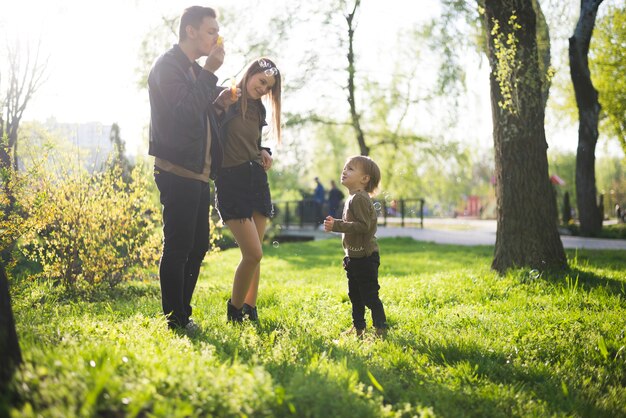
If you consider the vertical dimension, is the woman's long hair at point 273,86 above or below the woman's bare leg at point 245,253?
above

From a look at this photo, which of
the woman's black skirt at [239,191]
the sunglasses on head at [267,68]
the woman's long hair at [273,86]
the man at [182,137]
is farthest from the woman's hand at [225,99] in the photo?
the woman's black skirt at [239,191]

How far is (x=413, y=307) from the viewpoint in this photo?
4578 mm

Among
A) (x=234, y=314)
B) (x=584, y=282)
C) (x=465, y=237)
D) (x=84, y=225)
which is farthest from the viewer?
(x=465, y=237)

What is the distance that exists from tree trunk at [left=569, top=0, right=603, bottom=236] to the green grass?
864 cm

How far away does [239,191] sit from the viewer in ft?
11.8

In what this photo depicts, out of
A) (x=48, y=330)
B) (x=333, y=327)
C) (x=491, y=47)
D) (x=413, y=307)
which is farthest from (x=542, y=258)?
(x=48, y=330)

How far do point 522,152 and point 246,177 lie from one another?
12.1 ft

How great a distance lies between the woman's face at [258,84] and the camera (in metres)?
3.72

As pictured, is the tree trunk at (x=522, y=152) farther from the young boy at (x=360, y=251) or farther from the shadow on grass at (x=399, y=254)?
the young boy at (x=360, y=251)

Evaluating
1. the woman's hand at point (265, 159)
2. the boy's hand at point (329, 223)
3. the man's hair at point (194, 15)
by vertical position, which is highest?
the man's hair at point (194, 15)

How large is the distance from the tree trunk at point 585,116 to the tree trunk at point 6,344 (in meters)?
12.2

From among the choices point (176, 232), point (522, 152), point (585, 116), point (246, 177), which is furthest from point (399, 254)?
point (176, 232)

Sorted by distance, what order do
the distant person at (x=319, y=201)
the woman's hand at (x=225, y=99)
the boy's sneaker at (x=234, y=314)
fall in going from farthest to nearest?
the distant person at (x=319, y=201), the boy's sneaker at (x=234, y=314), the woman's hand at (x=225, y=99)

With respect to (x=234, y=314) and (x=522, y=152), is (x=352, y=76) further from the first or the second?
(x=234, y=314)
